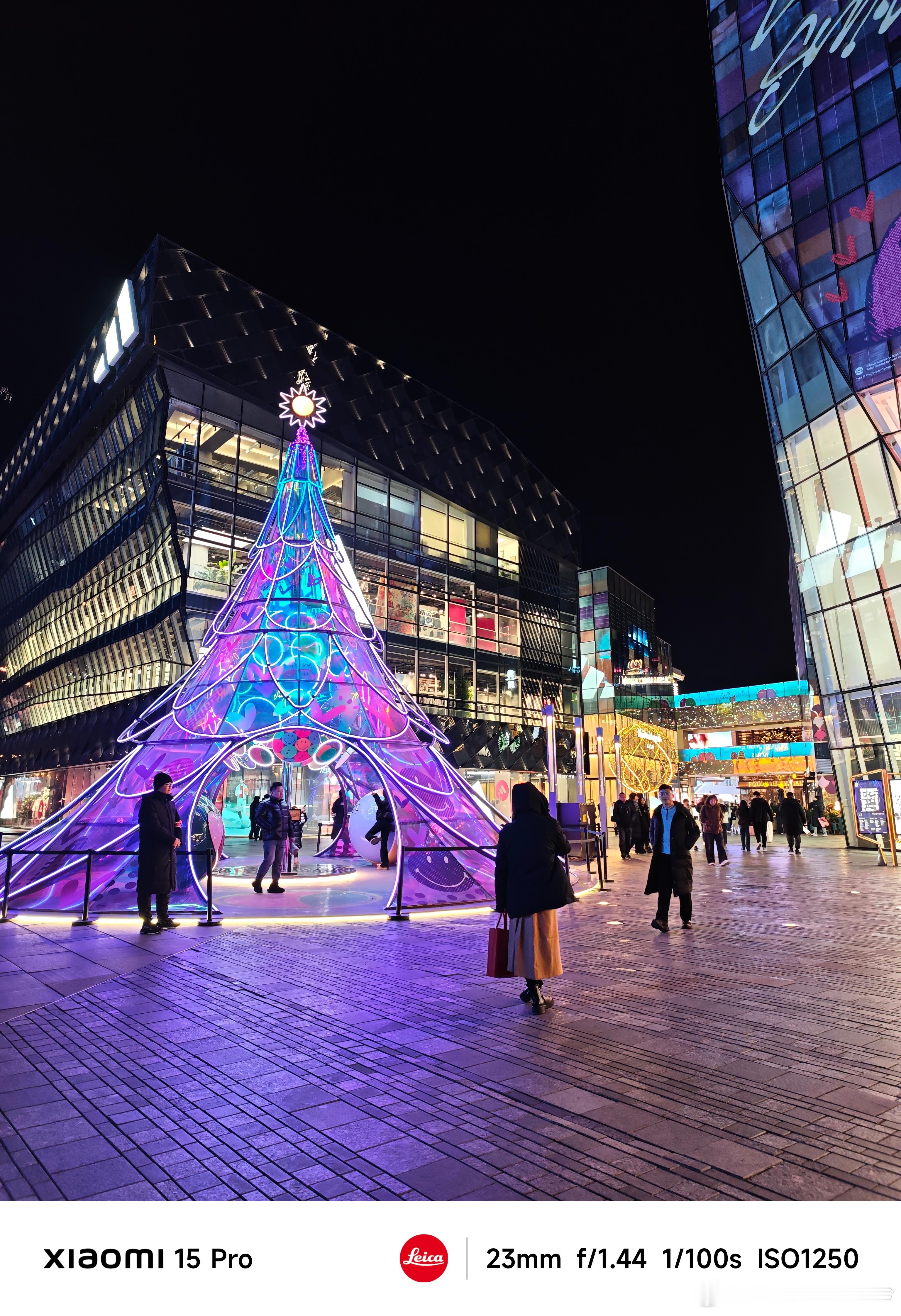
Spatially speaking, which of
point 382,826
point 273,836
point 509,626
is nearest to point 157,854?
point 273,836

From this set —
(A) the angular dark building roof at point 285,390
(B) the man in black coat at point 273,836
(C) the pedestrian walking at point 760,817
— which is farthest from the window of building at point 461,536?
(B) the man in black coat at point 273,836

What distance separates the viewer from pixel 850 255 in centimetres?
2097

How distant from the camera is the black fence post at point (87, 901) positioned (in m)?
9.89

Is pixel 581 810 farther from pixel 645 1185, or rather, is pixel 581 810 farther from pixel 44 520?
pixel 44 520

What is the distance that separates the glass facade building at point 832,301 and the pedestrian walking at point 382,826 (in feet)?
48.7

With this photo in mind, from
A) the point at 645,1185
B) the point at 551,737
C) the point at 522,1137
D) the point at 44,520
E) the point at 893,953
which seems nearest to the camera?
the point at 645,1185

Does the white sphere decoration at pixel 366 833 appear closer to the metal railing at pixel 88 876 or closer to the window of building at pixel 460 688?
the metal railing at pixel 88 876

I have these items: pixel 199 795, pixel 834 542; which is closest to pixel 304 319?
pixel 834 542

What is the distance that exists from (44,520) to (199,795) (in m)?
38.2

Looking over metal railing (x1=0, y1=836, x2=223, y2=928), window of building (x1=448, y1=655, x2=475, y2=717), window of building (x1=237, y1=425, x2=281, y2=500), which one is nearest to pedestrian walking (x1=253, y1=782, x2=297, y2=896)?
metal railing (x1=0, y1=836, x2=223, y2=928)

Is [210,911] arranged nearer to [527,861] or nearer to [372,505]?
[527,861]

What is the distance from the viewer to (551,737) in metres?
17.2

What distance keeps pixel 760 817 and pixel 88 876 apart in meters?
20.0

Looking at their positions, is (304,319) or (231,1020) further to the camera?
(304,319)
